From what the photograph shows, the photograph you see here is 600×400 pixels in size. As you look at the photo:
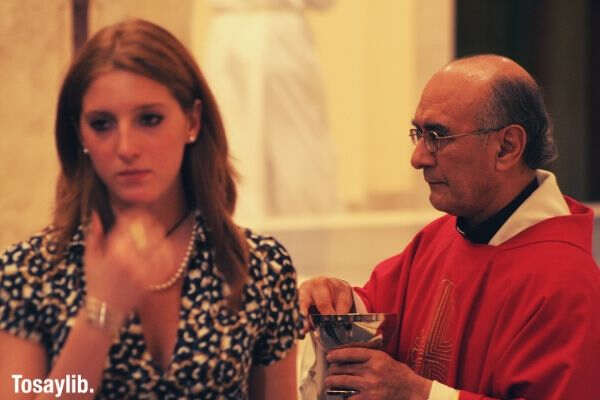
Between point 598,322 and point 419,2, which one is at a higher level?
point 419,2

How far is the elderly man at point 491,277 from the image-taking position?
11.0ft

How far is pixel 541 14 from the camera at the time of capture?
1325 cm

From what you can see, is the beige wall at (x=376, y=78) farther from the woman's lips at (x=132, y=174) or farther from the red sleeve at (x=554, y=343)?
the woman's lips at (x=132, y=174)

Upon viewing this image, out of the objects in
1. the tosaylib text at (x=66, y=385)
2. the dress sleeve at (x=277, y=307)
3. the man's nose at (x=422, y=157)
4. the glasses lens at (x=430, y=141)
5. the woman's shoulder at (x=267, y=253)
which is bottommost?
the tosaylib text at (x=66, y=385)

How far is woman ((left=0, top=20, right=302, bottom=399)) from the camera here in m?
2.54

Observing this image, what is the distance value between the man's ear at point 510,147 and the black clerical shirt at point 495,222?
0.33 ft

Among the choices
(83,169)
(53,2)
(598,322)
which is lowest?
(598,322)

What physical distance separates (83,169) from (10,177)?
1.42 meters

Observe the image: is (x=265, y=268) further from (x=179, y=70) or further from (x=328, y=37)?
(x=328, y=37)

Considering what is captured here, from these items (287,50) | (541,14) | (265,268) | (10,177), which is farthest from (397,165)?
(265,268)

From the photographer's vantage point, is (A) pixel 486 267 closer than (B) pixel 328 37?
Yes

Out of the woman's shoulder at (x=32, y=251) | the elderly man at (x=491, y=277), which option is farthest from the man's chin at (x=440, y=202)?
the woman's shoulder at (x=32, y=251)

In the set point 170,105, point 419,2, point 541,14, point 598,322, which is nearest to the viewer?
point 170,105

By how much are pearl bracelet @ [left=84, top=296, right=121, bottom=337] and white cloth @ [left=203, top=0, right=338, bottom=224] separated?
6581mm
